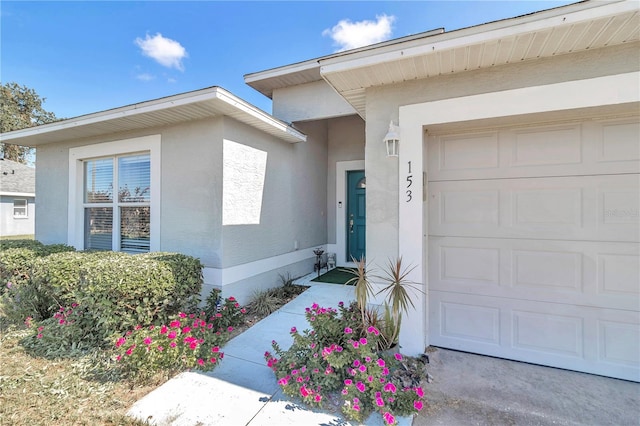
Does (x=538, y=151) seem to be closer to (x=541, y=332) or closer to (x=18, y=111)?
(x=541, y=332)

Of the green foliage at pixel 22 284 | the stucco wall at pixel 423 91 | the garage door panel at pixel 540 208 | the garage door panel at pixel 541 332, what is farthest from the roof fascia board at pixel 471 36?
the green foliage at pixel 22 284

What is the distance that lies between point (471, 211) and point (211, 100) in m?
3.60

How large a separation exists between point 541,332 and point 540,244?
93 cm

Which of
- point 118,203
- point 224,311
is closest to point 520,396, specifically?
point 224,311

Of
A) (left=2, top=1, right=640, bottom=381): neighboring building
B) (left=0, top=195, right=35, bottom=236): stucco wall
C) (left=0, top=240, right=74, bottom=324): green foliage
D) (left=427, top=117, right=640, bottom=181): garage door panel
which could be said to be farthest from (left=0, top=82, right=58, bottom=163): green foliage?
(left=427, top=117, right=640, bottom=181): garage door panel

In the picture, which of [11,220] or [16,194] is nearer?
[16,194]

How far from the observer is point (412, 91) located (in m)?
3.07

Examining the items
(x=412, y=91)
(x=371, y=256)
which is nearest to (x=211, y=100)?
(x=412, y=91)

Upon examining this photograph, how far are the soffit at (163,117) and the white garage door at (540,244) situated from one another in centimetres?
278

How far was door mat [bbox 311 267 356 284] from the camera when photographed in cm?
593

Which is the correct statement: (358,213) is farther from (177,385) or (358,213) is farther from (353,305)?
(177,385)

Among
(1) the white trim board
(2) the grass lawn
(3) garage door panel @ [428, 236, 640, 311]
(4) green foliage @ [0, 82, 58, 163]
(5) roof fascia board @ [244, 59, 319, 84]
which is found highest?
(4) green foliage @ [0, 82, 58, 163]

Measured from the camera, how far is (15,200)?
17531mm

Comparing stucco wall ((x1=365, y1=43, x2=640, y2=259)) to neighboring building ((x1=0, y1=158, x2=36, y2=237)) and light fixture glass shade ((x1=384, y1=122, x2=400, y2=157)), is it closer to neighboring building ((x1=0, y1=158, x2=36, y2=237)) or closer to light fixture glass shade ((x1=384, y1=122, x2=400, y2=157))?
light fixture glass shade ((x1=384, y1=122, x2=400, y2=157))
